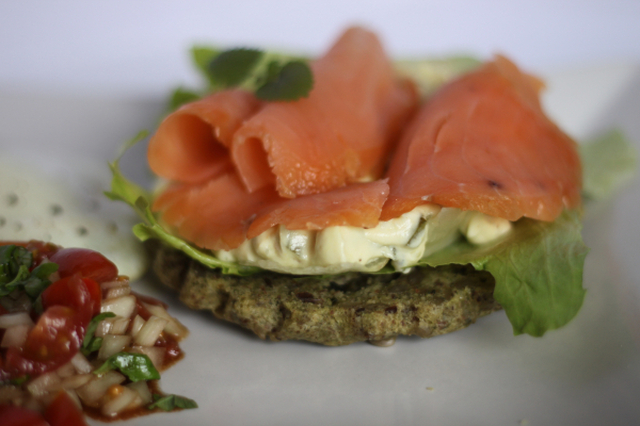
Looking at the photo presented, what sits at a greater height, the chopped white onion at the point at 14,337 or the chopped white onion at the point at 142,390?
the chopped white onion at the point at 14,337

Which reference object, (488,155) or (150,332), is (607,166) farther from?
(150,332)

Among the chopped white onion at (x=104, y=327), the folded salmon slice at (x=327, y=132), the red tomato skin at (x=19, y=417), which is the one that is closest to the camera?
the red tomato skin at (x=19, y=417)

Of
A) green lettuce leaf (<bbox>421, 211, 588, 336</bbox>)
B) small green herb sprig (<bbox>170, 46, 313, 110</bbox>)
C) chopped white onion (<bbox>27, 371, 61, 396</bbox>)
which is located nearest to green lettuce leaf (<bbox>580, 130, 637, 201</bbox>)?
green lettuce leaf (<bbox>421, 211, 588, 336</bbox>)

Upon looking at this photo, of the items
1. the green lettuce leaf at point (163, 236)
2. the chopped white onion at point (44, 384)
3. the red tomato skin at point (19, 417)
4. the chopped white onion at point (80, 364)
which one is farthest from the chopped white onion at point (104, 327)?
the green lettuce leaf at point (163, 236)

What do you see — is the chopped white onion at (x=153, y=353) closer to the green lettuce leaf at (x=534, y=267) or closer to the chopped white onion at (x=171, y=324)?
the chopped white onion at (x=171, y=324)

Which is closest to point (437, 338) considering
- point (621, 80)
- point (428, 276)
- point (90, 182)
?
point (428, 276)

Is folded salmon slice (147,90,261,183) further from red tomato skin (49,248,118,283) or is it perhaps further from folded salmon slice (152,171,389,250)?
red tomato skin (49,248,118,283)

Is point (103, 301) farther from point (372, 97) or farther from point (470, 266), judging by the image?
point (372, 97)
